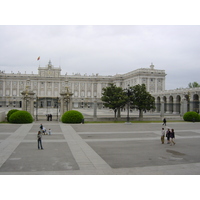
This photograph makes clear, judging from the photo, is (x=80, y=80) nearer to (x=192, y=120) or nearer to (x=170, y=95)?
(x=170, y=95)

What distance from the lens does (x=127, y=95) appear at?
38281mm

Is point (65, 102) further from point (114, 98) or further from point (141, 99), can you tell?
point (141, 99)

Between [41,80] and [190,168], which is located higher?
[41,80]

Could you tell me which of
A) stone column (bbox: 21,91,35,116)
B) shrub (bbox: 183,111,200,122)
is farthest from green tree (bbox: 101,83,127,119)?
stone column (bbox: 21,91,35,116)

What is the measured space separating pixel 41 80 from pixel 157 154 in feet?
339

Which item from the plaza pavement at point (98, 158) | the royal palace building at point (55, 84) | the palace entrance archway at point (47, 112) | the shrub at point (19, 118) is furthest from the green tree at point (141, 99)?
the royal palace building at point (55, 84)

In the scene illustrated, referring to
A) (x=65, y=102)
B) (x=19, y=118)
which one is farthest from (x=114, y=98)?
(x=19, y=118)

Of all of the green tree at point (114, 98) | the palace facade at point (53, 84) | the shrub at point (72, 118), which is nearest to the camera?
the shrub at point (72, 118)

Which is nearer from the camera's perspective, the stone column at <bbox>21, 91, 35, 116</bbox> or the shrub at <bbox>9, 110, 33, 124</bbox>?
the shrub at <bbox>9, 110, 33, 124</bbox>

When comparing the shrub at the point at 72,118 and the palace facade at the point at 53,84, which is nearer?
the shrub at the point at 72,118

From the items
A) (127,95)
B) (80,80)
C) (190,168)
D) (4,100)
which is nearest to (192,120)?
(127,95)

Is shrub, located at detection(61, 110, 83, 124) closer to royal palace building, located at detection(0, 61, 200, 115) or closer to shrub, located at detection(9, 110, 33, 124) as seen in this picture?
shrub, located at detection(9, 110, 33, 124)

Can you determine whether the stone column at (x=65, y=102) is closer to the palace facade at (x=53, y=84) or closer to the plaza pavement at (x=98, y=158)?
the plaza pavement at (x=98, y=158)

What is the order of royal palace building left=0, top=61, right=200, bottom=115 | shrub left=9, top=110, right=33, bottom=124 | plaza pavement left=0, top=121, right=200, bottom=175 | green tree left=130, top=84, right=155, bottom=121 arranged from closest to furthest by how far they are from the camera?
plaza pavement left=0, top=121, right=200, bottom=175
shrub left=9, top=110, right=33, bottom=124
green tree left=130, top=84, right=155, bottom=121
royal palace building left=0, top=61, right=200, bottom=115
